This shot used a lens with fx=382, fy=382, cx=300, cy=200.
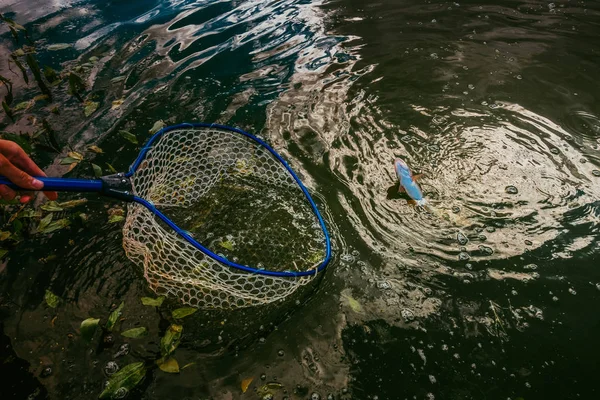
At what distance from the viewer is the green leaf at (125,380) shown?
2.09 meters

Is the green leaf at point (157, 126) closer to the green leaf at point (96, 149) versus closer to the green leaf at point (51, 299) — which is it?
the green leaf at point (96, 149)

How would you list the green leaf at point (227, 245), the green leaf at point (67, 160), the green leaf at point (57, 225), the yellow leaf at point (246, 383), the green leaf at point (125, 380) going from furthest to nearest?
the green leaf at point (67, 160), the green leaf at point (57, 225), the green leaf at point (227, 245), the yellow leaf at point (246, 383), the green leaf at point (125, 380)

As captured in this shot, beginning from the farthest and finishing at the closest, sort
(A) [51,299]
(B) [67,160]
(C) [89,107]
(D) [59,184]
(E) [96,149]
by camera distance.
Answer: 1. (C) [89,107]
2. (E) [96,149]
3. (B) [67,160]
4. (A) [51,299]
5. (D) [59,184]

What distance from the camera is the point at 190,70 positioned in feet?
15.5

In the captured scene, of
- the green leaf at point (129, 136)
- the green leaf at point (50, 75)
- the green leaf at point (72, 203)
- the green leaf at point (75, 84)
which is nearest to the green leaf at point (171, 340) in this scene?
the green leaf at point (72, 203)

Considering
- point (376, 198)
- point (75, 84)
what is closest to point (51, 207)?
point (75, 84)

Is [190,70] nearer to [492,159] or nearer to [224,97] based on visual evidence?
[224,97]

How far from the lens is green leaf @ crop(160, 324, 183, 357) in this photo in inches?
88.5

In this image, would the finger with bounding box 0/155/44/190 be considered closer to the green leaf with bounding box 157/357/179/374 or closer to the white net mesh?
the white net mesh

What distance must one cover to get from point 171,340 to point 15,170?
1.24m

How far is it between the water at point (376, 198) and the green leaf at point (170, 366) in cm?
5

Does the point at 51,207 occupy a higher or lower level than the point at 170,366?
higher

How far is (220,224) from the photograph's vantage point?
2984mm

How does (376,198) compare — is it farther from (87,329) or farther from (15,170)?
(15,170)
